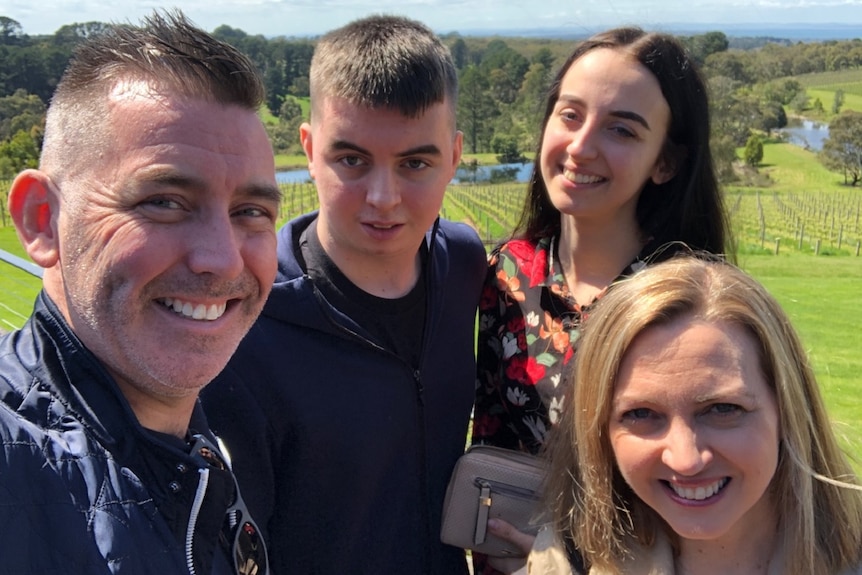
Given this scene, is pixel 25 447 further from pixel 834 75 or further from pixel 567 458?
pixel 834 75

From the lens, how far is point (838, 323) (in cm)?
1120

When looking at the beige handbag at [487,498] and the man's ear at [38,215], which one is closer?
the man's ear at [38,215]

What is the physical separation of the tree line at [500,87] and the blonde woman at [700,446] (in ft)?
3.81

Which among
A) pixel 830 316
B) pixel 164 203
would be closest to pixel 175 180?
pixel 164 203

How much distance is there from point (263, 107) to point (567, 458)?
1344 mm

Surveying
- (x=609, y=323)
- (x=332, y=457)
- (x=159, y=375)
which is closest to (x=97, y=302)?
(x=159, y=375)

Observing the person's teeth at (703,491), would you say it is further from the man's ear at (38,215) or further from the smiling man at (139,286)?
the man's ear at (38,215)

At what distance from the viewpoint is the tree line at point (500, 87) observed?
3.41m

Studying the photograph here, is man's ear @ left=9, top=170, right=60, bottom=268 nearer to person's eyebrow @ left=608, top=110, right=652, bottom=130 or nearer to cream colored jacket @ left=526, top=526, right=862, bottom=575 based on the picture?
cream colored jacket @ left=526, top=526, right=862, bottom=575

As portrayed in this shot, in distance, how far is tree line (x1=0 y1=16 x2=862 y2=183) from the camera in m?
3.41

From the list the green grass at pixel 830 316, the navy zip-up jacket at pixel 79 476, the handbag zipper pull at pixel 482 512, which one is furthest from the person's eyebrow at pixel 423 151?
the green grass at pixel 830 316

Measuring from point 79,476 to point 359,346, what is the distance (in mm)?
1133

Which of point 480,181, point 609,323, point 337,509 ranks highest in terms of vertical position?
point 609,323

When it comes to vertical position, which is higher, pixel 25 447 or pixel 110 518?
pixel 25 447
